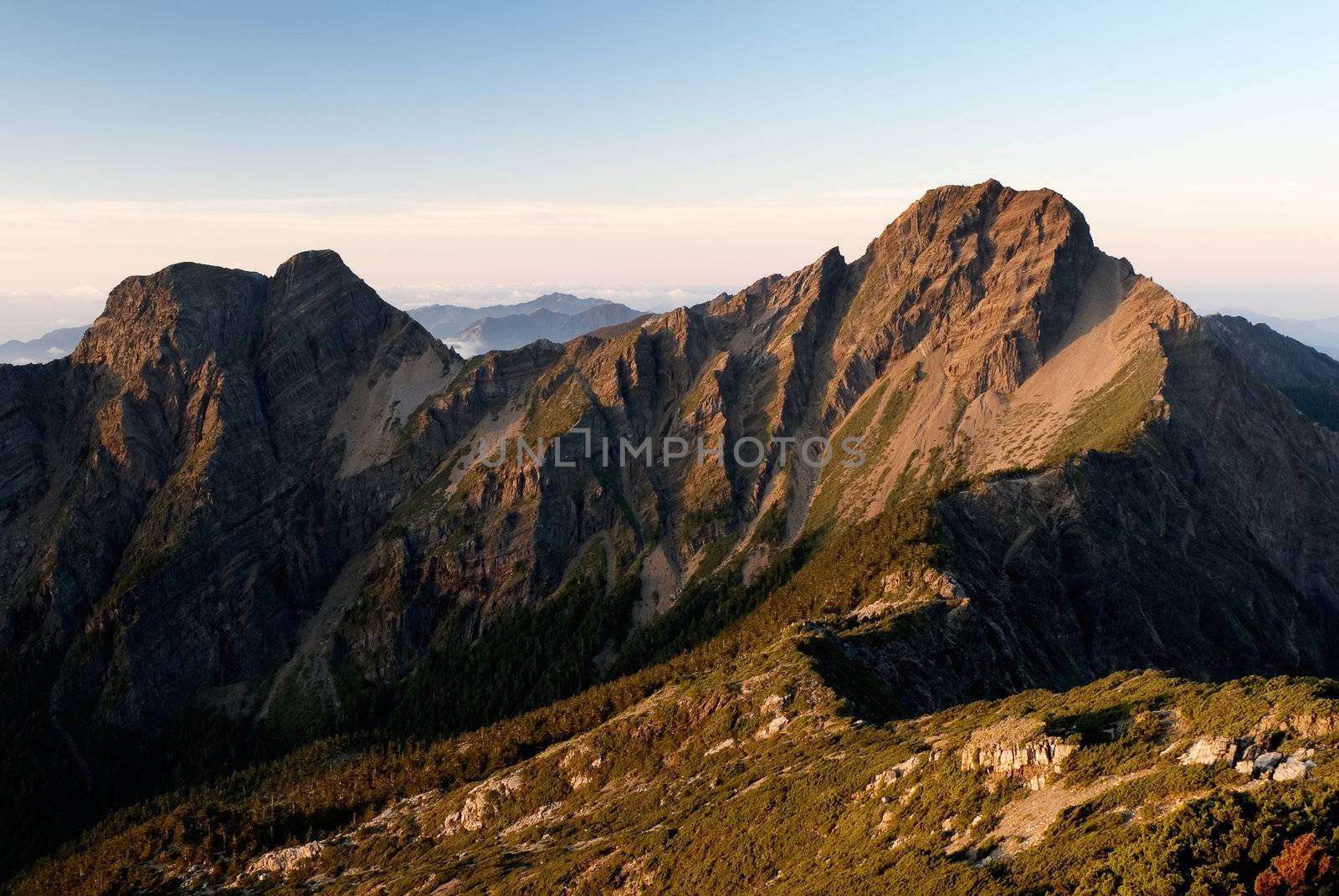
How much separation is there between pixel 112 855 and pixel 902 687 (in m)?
159

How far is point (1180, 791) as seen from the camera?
5362 centimetres

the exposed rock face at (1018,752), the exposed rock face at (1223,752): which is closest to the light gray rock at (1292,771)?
the exposed rock face at (1223,752)

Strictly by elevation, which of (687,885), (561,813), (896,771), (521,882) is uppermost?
(896,771)

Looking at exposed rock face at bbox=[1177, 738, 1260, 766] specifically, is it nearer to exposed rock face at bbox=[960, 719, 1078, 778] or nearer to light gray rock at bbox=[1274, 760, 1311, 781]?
light gray rock at bbox=[1274, 760, 1311, 781]

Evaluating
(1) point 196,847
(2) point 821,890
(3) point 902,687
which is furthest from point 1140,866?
(1) point 196,847

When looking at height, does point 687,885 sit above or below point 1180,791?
below

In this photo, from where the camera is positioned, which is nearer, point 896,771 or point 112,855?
point 896,771

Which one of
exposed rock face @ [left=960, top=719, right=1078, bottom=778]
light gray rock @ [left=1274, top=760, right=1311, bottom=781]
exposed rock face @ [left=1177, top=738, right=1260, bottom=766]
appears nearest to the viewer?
light gray rock @ [left=1274, top=760, right=1311, bottom=781]

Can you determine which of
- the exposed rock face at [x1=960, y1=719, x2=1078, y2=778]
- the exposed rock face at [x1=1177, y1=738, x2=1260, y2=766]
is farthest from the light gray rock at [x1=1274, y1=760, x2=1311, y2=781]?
the exposed rock face at [x1=960, y1=719, x2=1078, y2=778]

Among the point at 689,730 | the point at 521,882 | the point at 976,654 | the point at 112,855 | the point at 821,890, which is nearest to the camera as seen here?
the point at 821,890

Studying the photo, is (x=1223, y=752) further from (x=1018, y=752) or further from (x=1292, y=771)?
(x=1018, y=752)

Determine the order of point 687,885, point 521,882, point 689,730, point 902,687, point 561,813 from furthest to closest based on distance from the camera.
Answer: point 902,687 < point 689,730 < point 561,813 < point 521,882 < point 687,885

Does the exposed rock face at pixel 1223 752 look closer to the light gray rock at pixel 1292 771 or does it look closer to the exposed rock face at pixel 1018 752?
the light gray rock at pixel 1292 771

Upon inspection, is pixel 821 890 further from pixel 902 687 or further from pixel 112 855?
pixel 112 855
